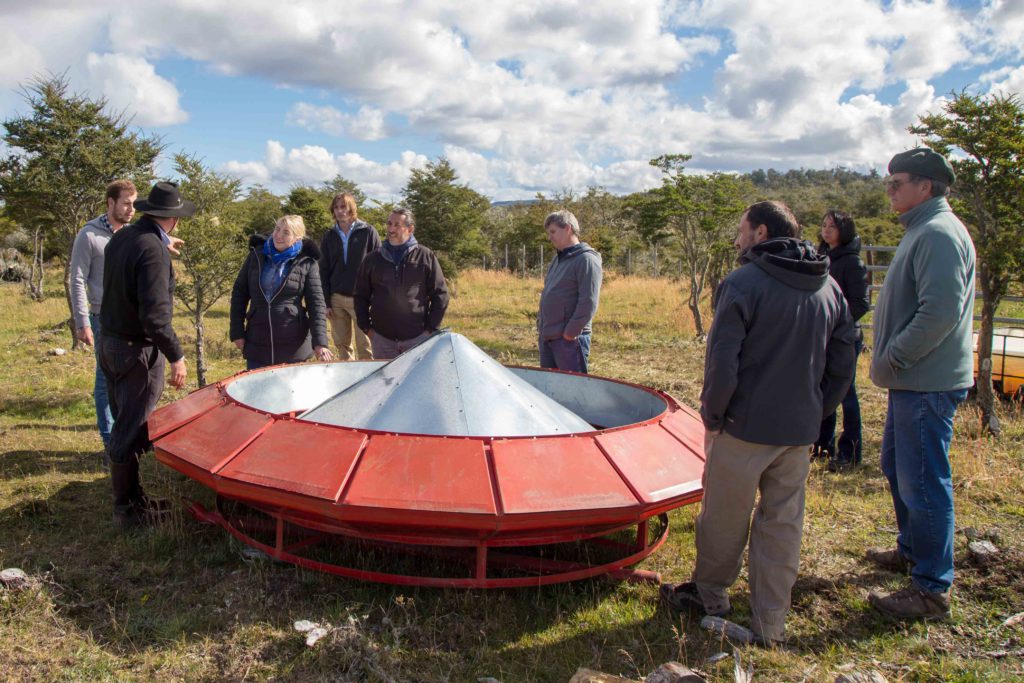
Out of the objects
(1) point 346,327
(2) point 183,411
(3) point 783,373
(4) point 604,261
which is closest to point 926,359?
(3) point 783,373

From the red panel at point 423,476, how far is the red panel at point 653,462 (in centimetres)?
75

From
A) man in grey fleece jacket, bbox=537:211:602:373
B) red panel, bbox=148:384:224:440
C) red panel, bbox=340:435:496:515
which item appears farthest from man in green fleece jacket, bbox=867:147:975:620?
red panel, bbox=148:384:224:440

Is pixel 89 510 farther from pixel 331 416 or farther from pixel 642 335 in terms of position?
pixel 642 335

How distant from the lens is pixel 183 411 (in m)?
4.65

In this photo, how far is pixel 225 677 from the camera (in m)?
3.25

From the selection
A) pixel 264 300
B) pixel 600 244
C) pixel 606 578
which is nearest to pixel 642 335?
pixel 264 300

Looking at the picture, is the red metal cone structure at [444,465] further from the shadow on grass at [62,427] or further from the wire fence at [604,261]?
the wire fence at [604,261]

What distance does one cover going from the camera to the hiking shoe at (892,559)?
4480 mm

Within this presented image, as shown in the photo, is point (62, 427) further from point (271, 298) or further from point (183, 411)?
point (183, 411)

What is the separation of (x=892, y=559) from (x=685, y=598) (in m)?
1.50

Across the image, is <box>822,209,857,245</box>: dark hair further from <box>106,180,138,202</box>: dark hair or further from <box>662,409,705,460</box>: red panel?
<box>106,180,138,202</box>: dark hair

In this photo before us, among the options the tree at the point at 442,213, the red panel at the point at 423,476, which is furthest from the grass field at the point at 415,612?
the tree at the point at 442,213

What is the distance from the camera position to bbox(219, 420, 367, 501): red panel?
3598 mm

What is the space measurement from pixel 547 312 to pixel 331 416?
2.50 meters
